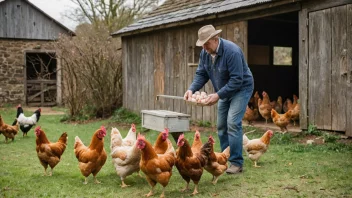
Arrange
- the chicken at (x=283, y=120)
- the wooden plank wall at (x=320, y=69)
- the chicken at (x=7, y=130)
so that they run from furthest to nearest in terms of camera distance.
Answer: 1. the chicken at (x=7, y=130)
2. the chicken at (x=283, y=120)
3. the wooden plank wall at (x=320, y=69)

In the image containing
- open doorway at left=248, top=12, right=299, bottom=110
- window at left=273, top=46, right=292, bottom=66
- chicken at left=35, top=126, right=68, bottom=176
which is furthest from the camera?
window at left=273, top=46, right=292, bottom=66

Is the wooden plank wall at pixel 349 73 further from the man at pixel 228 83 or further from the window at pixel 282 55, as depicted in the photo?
the window at pixel 282 55

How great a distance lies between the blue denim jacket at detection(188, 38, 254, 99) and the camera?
5.87 m

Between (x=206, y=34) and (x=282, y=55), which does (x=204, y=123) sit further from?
(x=282, y=55)

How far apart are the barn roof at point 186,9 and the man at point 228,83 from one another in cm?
379

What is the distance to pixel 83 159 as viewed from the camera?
6.04 meters

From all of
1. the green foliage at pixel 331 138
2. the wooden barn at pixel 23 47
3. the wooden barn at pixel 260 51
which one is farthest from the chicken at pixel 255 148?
the wooden barn at pixel 23 47

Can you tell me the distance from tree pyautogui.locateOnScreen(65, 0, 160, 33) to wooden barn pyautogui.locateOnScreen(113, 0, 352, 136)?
39.4ft

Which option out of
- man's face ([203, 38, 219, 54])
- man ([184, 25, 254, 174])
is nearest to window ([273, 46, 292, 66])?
man ([184, 25, 254, 174])

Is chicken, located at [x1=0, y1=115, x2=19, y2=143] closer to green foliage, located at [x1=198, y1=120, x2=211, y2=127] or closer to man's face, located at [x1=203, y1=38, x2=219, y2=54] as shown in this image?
green foliage, located at [x1=198, y1=120, x2=211, y2=127]

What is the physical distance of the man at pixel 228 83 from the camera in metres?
5.88

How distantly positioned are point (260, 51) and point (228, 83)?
31.4 ft

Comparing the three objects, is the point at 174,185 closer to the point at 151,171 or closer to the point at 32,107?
the point at 151,171

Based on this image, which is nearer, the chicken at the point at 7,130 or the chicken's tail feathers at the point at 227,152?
the chicken's tail feathers at the point at 227,152
